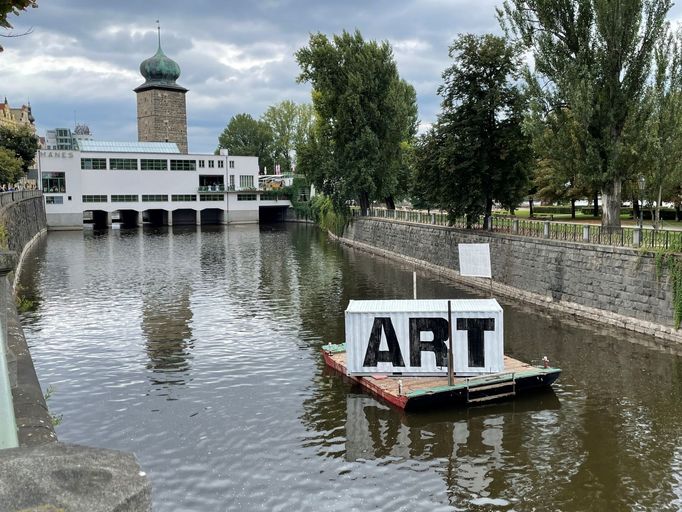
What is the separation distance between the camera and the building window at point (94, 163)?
10069 centimetres

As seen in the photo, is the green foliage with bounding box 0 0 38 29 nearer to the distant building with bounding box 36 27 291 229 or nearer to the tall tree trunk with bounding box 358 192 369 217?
the tall tree trunk with bounding box 358 192 369 217

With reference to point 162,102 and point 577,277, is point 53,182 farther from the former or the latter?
point 577,277

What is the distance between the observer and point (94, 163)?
101500mm

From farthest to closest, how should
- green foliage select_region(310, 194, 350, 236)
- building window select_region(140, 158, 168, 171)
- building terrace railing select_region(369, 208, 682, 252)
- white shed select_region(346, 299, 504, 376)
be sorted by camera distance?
building window select_region(140, 158, 168, 171) → green foliage select_region(310, 194, 350, 236) → building terrace railing select_region(369, 208, 682, 252) → white shed select_region(346, 299, 504, 376)

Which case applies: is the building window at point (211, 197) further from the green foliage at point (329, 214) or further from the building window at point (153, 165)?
the green foliage at point (329, 214)

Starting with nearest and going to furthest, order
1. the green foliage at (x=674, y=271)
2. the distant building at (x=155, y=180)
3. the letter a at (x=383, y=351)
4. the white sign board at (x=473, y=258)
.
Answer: the letter a at (x=383, y=351) < the green foliage at (x=674, y=271) < the white sign board at (x=473, y=258) < the distant building at (x=155, y=180)

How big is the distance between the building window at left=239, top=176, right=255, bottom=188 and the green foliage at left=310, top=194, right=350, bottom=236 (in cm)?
1656

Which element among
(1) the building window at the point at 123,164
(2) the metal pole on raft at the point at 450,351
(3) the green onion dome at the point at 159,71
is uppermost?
(3) the green onion dome at the point at 159,71

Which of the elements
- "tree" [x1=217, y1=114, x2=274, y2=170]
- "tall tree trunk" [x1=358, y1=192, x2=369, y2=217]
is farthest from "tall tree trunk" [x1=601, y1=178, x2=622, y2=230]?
"tree" [x1=217, y1=114, x2=274, y2=170]

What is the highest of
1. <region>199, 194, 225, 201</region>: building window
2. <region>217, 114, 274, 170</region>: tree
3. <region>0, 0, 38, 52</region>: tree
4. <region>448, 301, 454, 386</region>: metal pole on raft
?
<region>217, 114, 274, 170</region>: tree

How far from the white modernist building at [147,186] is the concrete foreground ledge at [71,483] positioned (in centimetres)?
10292

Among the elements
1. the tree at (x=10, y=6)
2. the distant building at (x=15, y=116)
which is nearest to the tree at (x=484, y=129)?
the tree at (x=10, y=6)

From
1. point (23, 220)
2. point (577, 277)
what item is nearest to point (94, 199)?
point (23, 220)

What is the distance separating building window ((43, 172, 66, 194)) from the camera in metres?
97.1
